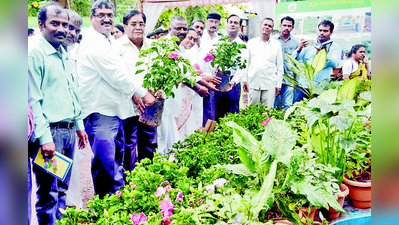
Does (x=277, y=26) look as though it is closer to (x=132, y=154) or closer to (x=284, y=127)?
(x=132, y=154)

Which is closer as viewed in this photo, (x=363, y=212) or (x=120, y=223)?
(x=120, y=223)

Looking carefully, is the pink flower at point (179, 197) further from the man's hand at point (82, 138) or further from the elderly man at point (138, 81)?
the elderly man at point (138, 81)

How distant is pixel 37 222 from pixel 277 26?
3.93m

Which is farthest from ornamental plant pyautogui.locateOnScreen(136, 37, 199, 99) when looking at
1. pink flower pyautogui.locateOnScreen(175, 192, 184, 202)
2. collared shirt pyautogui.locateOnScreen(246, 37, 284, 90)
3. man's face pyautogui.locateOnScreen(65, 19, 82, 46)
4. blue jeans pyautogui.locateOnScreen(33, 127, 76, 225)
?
collared shirt pyautogui.locateOnScreen(246, 37, 284, 90)

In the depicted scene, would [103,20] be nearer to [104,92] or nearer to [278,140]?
[104,92]

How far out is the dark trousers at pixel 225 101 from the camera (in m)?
4.70

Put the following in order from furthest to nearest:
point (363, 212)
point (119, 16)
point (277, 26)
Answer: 1. point (277, 26)
2. point (119, 16)
3. point (363, 212)

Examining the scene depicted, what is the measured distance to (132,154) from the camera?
3412mm

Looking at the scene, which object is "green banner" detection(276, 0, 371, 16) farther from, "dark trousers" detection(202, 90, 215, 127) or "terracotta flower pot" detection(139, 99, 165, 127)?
"terracotta flower pot" detection(139, 99, 165, 127)

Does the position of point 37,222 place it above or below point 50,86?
below

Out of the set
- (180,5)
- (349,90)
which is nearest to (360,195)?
(349,90)

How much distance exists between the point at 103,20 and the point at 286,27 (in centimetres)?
291

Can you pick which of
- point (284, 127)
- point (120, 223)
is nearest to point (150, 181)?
point (120, 223)
